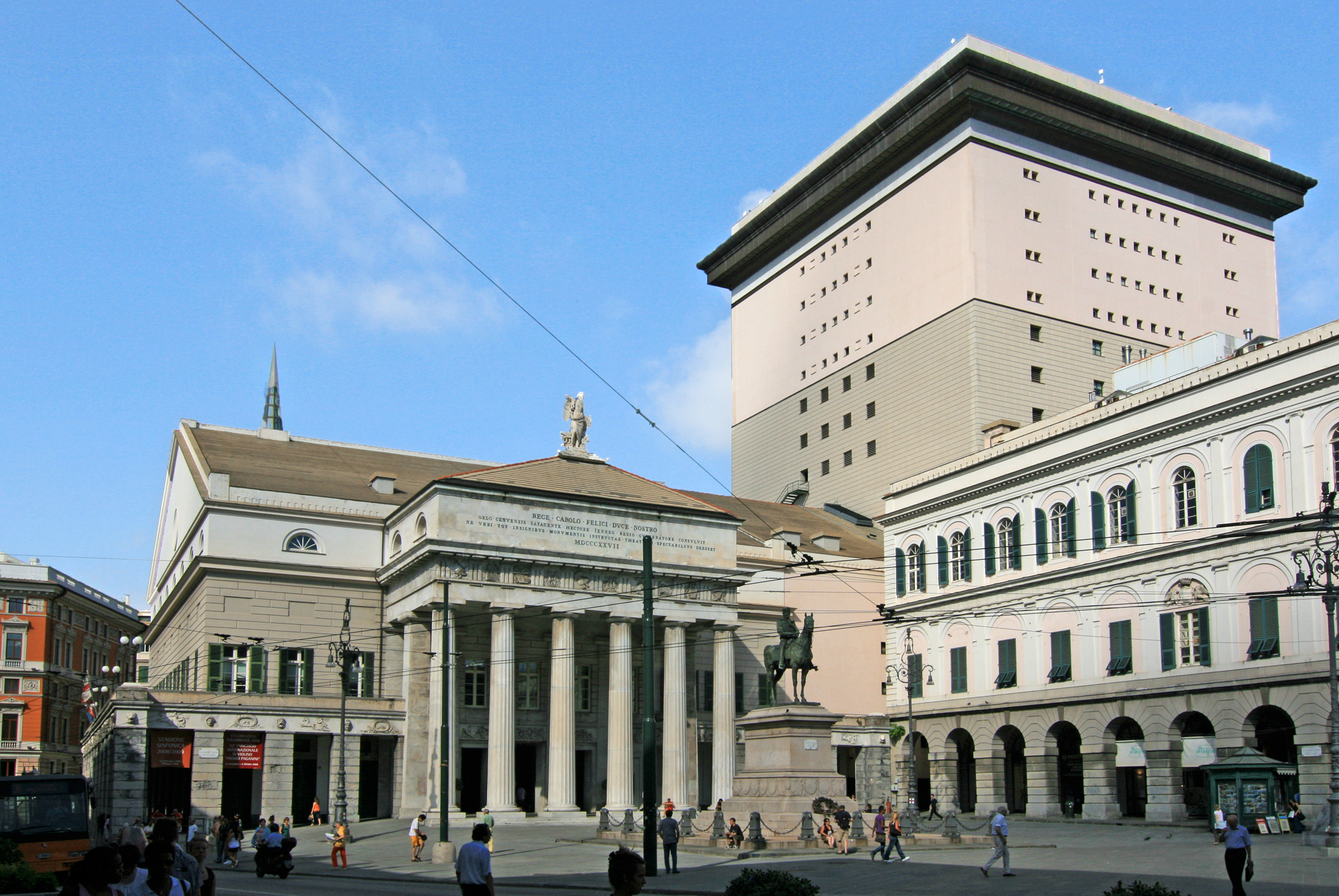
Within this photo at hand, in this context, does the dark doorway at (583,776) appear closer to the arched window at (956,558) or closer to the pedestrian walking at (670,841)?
the arched window at (956,558)

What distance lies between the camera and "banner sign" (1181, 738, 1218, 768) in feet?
160

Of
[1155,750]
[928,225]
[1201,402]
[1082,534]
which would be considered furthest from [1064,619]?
[928,225]

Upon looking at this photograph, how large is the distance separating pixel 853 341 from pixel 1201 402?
39944 millimetres

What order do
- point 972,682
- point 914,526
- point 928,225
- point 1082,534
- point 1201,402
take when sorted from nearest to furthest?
point 1201,402
point 1082,534
point 972,682
point 914,526
point 928,225

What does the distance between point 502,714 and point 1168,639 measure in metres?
26.6

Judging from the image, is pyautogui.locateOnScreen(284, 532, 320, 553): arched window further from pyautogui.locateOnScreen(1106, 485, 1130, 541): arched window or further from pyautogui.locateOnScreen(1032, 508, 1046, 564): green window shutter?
pyautogui.locateOnScreen(1106, 485, 1130, 541): arched window

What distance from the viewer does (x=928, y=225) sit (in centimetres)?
8275

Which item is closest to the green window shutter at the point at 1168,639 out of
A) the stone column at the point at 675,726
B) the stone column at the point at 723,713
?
Answer: the stone column at the point at 723,713

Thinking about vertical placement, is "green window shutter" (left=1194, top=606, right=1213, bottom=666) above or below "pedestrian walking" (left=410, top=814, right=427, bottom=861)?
above

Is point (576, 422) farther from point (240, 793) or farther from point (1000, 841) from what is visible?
point (1000, 841)

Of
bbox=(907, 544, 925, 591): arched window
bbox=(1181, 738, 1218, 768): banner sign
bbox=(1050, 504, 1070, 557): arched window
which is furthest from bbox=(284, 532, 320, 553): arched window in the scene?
bbox=(1181, 738, 1218, 768): banner sign

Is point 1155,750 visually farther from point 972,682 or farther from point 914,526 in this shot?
point 914,526

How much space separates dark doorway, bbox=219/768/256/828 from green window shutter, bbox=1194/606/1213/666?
37.8 metres

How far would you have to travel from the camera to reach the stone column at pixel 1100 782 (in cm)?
5350
